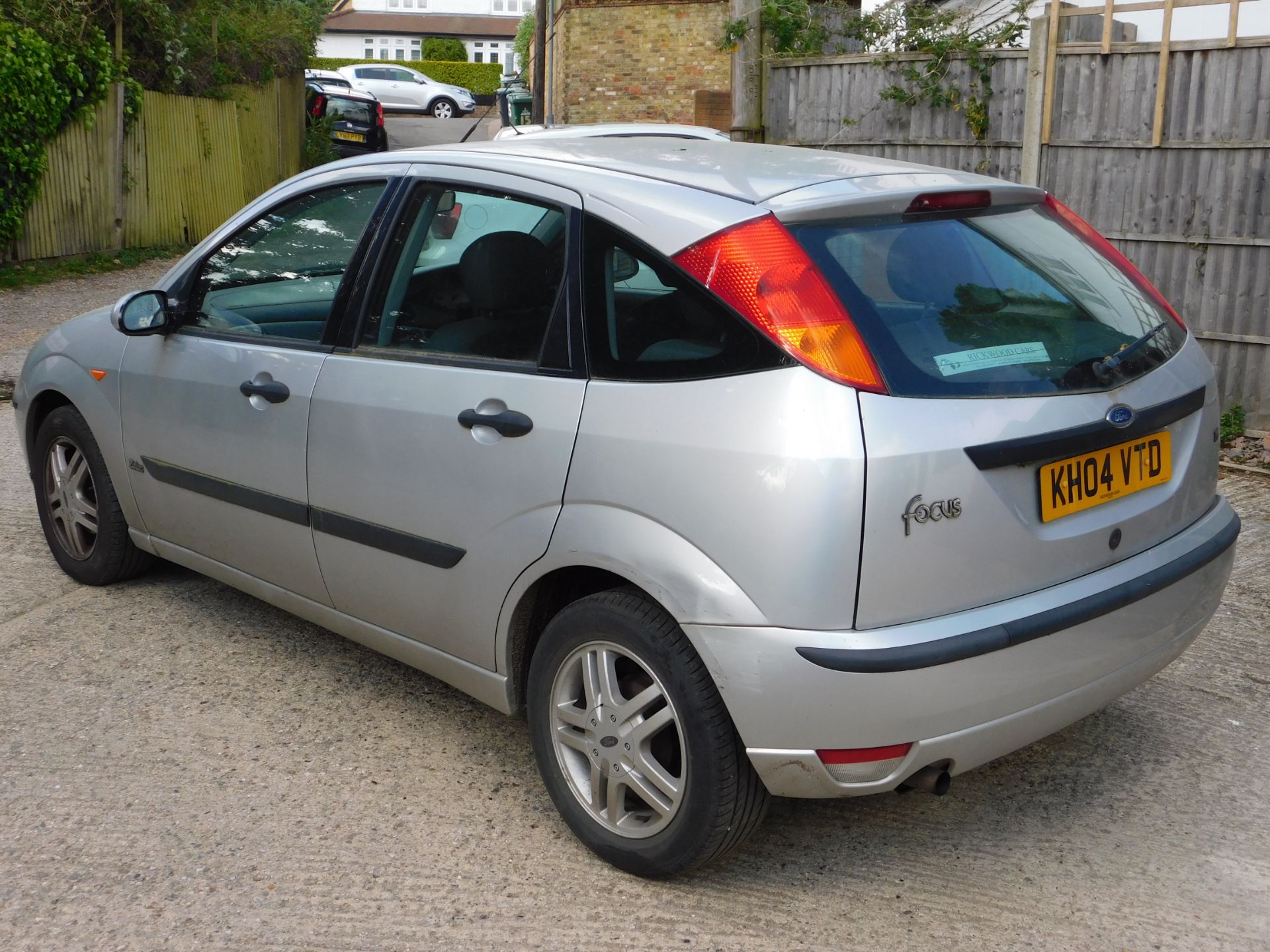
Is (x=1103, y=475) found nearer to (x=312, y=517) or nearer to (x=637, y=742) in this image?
(x=637, y=742)

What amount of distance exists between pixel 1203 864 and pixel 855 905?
88 cm

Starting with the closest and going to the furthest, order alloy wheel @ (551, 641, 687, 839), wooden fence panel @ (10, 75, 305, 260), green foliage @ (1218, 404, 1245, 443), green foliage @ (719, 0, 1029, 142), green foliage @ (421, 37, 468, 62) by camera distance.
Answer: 1. alloy wheel @ (551, 641, 687, 839)
2. green foliage @ (1218, 404, 1245, 443)
3. green foliage @ (719, 0, 1029, 142)
4. wooden fence panel @ (10, 75, 305, 260)
5. green foliage @ (421, 37, 468, 62)

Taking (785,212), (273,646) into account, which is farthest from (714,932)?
(273,646)

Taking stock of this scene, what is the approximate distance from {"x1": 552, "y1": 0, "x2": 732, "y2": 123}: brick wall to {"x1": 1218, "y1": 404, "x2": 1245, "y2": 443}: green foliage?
60.1 ft

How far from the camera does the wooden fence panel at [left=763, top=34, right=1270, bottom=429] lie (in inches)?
255

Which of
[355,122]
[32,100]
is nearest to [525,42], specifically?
[355,122]

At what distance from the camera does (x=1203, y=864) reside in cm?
302

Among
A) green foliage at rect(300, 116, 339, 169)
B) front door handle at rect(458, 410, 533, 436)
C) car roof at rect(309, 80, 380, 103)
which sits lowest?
front door handle at rect(458, 410, 533, 436)

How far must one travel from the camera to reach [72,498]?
4.71 metres

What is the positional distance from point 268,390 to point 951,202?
6.51 ft

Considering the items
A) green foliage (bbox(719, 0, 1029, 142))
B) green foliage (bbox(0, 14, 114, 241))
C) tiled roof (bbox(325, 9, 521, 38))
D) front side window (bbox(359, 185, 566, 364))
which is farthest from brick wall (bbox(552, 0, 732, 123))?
tiled roof (bbox(325, 9, 521, 38))

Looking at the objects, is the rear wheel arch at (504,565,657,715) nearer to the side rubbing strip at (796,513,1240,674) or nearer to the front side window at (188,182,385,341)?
the side rubbing strip at (796,513,1240,674)

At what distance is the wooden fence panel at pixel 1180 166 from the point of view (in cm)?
648

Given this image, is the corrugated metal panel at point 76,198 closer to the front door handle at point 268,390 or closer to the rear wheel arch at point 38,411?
the rear wheel arch at point 38,411
